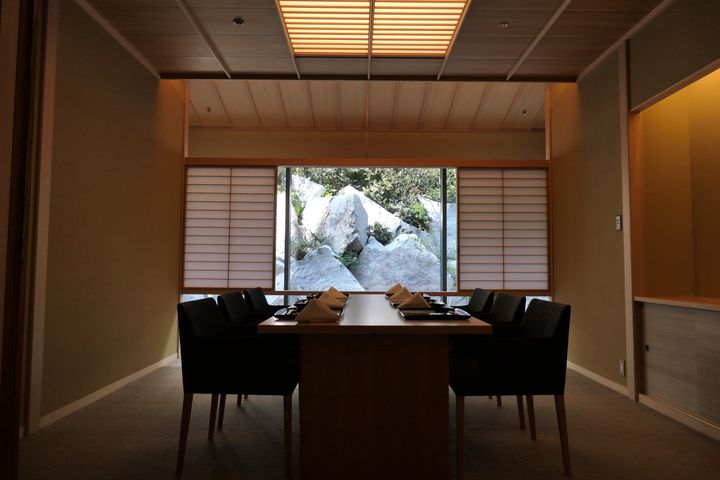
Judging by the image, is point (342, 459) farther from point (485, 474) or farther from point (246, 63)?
point (246, 63)

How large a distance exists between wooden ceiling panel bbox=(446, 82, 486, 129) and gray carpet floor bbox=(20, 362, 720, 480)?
3.40 meters

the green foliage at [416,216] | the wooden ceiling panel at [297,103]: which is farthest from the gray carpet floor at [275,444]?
the green foliage at [416,216]

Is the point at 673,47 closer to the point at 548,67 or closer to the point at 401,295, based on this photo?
the point at 548,67

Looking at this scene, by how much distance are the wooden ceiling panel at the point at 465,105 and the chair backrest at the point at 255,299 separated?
127 inches

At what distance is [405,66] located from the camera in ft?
13.5

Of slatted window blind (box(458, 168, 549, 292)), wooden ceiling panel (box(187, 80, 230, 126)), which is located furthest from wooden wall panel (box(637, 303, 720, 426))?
wooden ceiling panel (box(187, 80, 230, 126))

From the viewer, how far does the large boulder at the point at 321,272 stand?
8.86m

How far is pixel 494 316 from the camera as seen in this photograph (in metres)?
3.22

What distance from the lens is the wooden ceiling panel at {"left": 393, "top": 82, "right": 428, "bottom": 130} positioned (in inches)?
206

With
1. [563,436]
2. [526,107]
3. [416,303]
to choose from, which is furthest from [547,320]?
[526,107]

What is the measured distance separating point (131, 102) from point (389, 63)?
2211 mm

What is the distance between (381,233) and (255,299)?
5.74 metres

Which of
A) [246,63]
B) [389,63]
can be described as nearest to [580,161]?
[389,63]

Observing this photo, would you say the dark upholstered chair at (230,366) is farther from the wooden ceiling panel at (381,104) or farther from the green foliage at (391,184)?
the green foliage at (391,184)
